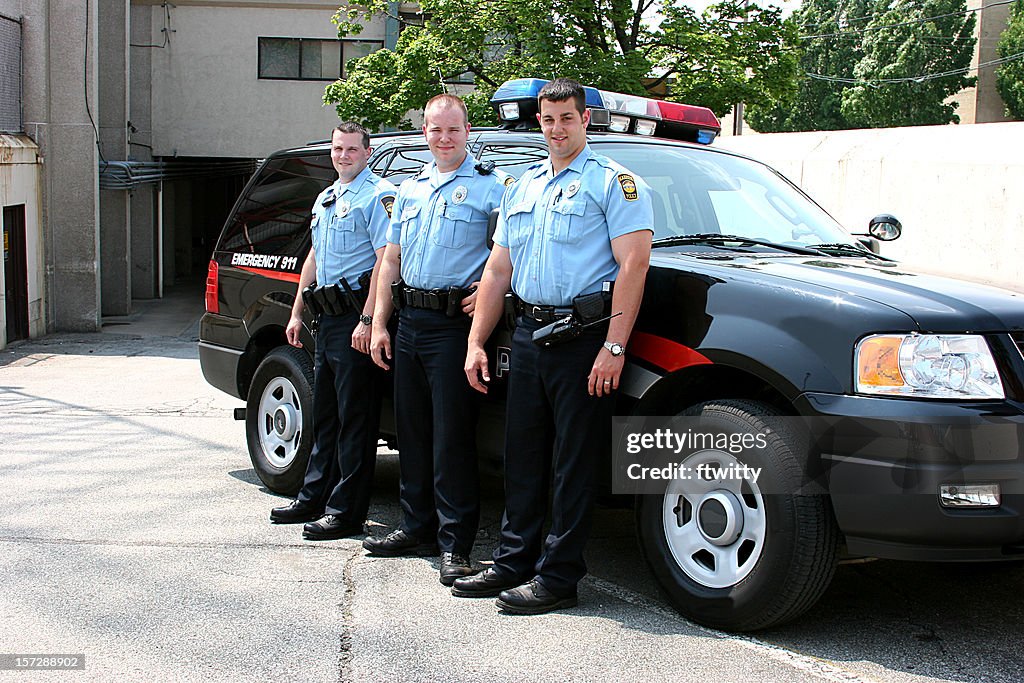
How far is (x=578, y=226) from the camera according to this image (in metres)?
4.26

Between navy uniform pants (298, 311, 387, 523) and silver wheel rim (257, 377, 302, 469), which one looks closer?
navy uniform pants (298, 311, 387, 523)

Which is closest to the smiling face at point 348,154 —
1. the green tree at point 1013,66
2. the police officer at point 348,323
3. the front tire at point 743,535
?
the police officer at point 348,323

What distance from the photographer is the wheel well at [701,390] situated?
13.5 ft

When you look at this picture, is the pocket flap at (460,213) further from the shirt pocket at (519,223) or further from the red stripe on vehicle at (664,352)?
the red stripe on vehicle at (664,352)

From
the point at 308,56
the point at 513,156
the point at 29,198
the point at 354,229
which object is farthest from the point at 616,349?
the point at 308,56

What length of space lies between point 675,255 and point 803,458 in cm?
108

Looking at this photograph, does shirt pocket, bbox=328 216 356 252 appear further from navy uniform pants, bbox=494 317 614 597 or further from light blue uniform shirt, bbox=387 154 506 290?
navy uniform pants, bbox=494 317 614 597

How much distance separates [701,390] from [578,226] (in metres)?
0.77

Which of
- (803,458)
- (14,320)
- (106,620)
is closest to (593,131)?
(803,458)

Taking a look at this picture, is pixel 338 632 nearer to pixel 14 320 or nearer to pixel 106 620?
pixel 106 620

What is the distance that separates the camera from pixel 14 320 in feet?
49.1

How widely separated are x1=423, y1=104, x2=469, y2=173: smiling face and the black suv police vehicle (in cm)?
45

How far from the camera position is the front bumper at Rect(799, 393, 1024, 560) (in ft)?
11.8

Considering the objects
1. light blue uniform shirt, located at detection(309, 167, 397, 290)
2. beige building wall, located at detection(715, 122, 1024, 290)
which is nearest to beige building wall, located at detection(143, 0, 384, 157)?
beige building wall, located at detection(715, 122, 1024, 290)
